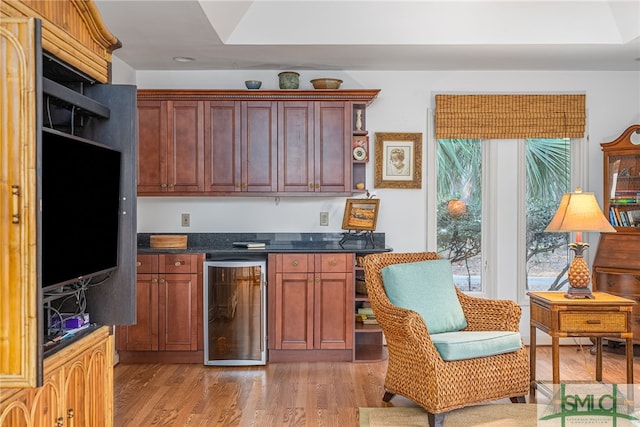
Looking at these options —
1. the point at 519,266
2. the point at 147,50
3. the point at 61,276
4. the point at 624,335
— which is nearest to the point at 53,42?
the point at 61,276

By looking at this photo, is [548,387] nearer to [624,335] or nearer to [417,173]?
[624,335]

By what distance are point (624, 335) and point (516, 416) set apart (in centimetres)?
88

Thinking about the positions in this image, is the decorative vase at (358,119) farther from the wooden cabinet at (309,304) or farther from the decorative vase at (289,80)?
the wooden cabinet at (309,304)

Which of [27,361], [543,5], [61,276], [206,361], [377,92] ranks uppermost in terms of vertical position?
[543,5]

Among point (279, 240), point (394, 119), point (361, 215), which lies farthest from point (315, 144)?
point (279, 240)

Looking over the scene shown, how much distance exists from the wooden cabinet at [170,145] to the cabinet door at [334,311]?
1.41 metres

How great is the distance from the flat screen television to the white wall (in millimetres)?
2546

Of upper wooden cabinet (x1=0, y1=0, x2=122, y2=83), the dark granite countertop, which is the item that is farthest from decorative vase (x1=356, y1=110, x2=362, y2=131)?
upper wooden cabinet (x1=0, y1=0, x2=122, y2=83)

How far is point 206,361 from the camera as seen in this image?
4551 millimetres

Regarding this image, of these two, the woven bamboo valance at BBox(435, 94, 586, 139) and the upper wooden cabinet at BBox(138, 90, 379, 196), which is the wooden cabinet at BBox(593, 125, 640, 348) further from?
the upper wooden cabinet at BBox(138, 90, 379, 196)

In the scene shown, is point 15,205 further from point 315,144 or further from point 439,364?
point 315,144

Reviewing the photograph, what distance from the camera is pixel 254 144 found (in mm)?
4895

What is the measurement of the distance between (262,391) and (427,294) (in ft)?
4.39

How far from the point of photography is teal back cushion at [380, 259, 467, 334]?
3561 mm
